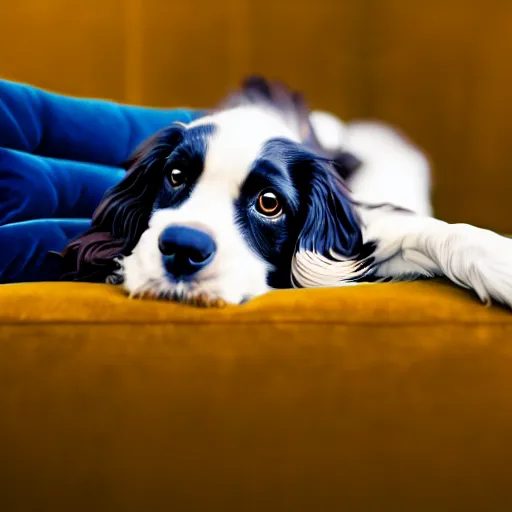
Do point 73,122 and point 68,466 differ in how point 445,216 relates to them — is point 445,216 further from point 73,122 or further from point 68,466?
point 68,466

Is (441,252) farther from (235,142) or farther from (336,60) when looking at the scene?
(336,60)

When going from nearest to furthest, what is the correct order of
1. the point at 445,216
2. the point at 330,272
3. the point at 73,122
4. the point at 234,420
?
the point at 234,420 < the point at 330,272 < the point at 73,122 < the point at 445,216

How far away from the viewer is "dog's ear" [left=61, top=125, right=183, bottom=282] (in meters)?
0.86

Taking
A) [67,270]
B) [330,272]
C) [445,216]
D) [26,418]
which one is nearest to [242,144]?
[330,272]

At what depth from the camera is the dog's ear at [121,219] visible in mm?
857

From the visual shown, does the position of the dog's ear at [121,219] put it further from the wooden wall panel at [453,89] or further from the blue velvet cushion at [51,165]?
the wooden wall panel at [453,89]

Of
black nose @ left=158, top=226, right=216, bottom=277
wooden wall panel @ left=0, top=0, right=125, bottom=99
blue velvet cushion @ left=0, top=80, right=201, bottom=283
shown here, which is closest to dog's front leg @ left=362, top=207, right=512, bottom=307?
black nose @ left=158, top=226, right=216, bottom=277

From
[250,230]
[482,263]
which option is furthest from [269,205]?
[482,263]

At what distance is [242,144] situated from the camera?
0.83 metres

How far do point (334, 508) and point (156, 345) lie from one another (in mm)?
248

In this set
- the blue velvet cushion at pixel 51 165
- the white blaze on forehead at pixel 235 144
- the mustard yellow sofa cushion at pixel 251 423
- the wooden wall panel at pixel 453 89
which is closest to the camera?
the mustard yellow sofa cushion at pixel 251 423

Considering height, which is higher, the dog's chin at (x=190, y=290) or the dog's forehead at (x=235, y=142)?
the dog's forehead at (x=235, y=142)

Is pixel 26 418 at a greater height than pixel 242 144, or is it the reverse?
pixel 242 144

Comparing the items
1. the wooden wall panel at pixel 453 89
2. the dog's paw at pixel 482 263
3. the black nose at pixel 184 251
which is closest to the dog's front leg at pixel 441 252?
the dog's paw at pixel 482 263
